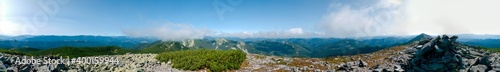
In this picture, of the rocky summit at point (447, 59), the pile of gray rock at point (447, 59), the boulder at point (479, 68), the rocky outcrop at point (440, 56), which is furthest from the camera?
the rocky outcrop at point (440, 56)

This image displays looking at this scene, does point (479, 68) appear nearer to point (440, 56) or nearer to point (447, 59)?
point (447, 59)

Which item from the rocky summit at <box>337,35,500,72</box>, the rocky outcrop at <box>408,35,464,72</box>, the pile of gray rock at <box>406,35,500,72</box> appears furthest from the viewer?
the rocky outcrop at <box>408,35,464,72</box>

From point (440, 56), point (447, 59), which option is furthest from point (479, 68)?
point (440, 56)

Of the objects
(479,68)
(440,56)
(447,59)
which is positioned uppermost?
(440,56)

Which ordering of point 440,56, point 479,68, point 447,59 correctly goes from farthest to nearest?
point 440,56 → point 447,59 → point 479,68

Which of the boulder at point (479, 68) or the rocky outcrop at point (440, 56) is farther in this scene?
the rocky outcrop at point (440, 56)

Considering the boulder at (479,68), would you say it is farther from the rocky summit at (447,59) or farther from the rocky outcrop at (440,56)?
the rocky outcrop at (440,56)

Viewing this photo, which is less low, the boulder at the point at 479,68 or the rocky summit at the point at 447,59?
the rocky summit at the point at 447,59

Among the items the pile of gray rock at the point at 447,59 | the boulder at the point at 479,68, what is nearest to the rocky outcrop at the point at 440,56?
the pile of gray rock at the point at 447,59

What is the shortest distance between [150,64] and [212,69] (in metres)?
18.3

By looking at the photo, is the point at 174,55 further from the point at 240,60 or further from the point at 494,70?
the point at 494,70

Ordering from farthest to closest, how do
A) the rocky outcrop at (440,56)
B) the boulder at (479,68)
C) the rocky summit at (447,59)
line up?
the rocky outcrop at (440,56), the rocky summit at (447,59), the boulder at (479,68)

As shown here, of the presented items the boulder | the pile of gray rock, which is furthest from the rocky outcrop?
the boulder

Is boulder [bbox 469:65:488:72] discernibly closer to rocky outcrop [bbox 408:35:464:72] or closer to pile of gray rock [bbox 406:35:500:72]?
pile of gray rock [bbox 406:35:500:72]
